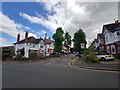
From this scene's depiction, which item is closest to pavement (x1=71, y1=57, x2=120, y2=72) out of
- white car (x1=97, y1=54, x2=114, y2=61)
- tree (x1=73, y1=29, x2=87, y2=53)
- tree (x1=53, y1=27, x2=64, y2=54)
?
white car (x1=97, y1=54, x2=114, y2=61)

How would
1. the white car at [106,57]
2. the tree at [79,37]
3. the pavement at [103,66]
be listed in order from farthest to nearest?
the tree at [79,37]
the white car at [106,57]
the pavement at [103,66]

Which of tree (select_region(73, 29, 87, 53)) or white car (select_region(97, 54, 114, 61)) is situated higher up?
tree (select_region(73, 29, 87, 53))

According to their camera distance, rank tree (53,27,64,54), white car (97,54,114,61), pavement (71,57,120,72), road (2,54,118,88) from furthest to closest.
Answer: tree (53,27,64,54) < white car (97,54,114,61) < pavement (71,57,120,72) < road (2,54,118,88)

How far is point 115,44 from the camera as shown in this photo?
34656mm

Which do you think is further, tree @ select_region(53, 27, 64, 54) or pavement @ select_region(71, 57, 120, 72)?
tree @ select_region(53, 27, 64, 54)

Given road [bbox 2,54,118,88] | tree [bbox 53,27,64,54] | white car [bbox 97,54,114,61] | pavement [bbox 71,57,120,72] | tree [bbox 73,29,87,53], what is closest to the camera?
road [bbox 2,54,118,88]

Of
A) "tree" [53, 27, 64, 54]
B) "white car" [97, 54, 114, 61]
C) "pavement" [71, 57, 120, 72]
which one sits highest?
"tree" [53, 27, 64, 54]

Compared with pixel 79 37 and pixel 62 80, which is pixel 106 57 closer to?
pixel 62 80

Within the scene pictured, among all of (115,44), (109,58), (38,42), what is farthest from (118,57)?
(38,42)

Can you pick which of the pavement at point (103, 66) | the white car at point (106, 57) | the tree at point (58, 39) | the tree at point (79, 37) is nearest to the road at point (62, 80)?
the pavement at point (103, 66)

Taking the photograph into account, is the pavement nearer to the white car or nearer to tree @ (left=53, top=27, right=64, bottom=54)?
the white car

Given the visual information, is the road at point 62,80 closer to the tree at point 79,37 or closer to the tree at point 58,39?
Answer: the tree at point 79,37

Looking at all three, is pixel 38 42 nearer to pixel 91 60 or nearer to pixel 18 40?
pixel 18 40

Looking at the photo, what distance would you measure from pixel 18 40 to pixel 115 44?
3988cm
